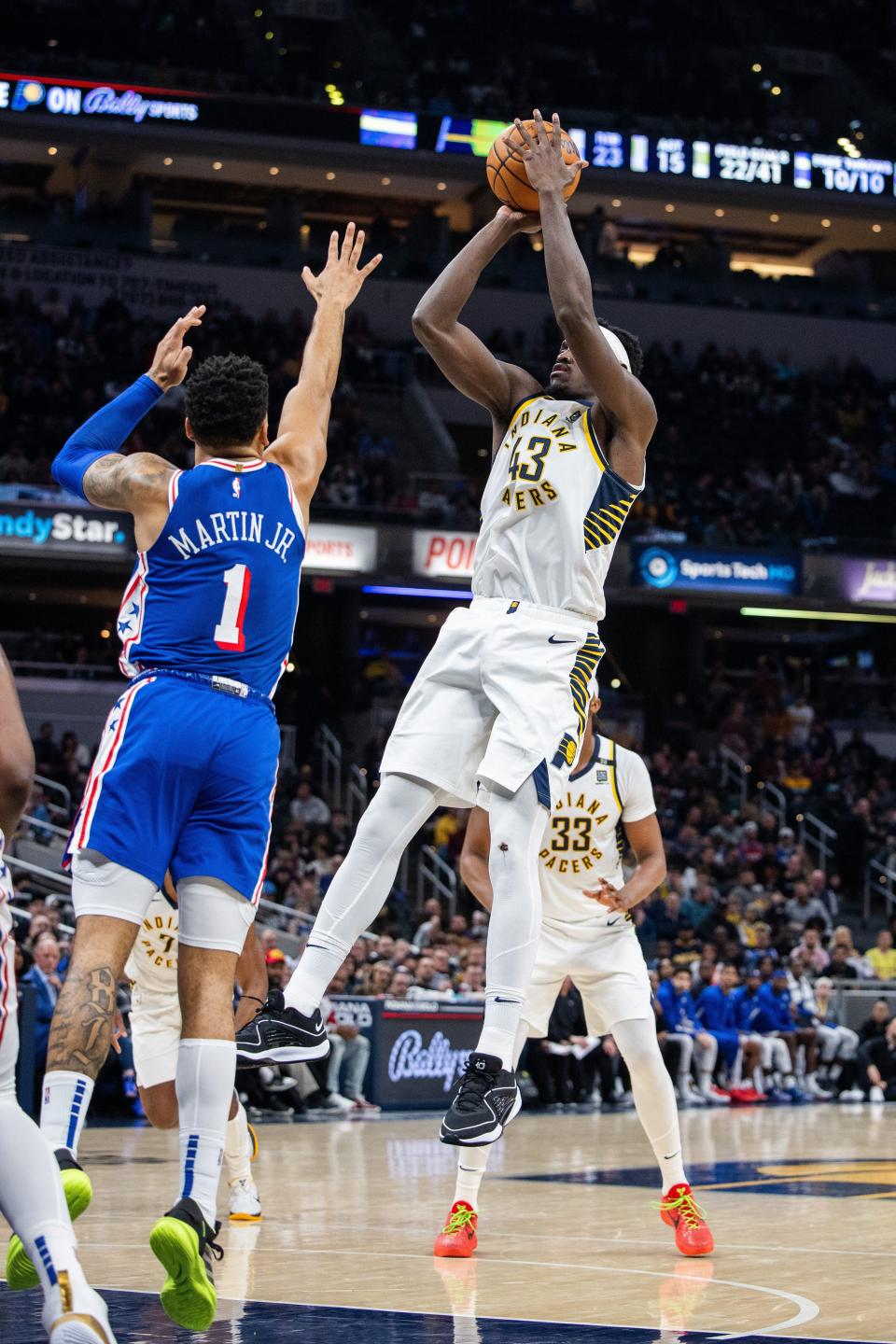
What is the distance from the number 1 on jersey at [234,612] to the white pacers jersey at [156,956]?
3.36 metres

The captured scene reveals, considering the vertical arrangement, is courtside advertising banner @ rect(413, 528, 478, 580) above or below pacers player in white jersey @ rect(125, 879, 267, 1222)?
above

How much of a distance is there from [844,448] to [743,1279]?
105ft

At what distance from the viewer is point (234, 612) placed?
557 cm

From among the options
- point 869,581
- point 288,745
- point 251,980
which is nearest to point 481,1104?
point 251,980

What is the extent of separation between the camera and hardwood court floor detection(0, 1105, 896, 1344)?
5746 mm

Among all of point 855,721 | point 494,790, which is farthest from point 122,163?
point 494,790

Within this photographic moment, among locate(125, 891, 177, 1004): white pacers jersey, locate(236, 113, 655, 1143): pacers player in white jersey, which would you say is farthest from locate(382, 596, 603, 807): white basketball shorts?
locate(125, 891, 177, 1004): white pacers jersey

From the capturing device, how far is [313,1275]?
6793mm

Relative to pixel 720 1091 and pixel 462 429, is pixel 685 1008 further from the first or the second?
pixel 462 429

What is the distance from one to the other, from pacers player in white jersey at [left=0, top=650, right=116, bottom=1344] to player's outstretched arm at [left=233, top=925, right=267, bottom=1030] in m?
3.40

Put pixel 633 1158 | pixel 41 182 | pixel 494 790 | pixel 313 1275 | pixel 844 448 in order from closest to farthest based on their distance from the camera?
pixel 494 790 < pixel 313 1275 < pixel 633 1158 < pixel 844 448 < pixel 41 182

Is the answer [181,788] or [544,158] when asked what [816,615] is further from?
[181,788]

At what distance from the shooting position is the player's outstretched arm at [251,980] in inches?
307

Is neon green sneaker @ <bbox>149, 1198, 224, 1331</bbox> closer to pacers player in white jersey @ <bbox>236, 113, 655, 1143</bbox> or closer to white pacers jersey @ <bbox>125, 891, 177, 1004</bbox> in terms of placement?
pacers player in white jersey @ <bbox>236, 113, 655, 1143</bbox>
